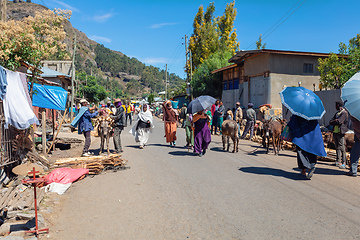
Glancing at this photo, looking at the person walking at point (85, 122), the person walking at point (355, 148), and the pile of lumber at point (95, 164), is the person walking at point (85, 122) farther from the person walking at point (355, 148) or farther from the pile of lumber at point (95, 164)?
the person walking at point (355, 148)

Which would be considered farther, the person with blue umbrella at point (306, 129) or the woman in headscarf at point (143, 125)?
the woman in headscarf at point (143, 125)

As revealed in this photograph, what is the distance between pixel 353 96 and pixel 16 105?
27.5 feet

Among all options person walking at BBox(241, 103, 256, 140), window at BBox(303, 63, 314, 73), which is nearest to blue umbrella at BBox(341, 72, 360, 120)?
person walking at BBox(241, 103, 256, 140)

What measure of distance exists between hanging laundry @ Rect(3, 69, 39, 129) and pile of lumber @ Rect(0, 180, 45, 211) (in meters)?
1.62

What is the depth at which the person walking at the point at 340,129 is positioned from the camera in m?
8.91

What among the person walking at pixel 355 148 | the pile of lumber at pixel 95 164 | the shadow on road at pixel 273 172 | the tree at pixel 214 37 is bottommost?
the shadow on road at pixel 273 172

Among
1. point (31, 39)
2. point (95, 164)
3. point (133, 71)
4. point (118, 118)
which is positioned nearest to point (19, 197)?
point (95, 164)

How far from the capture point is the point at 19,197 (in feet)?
20.1

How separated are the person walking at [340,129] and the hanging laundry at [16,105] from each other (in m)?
8.71

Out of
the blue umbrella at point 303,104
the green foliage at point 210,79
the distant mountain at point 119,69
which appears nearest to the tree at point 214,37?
the green foliage at point 210,79

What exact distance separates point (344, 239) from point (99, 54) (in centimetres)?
18139

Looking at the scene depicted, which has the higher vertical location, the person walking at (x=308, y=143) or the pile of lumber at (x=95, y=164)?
the person walking at (x=308, y=143)

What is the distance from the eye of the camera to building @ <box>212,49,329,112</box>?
68.9 ft

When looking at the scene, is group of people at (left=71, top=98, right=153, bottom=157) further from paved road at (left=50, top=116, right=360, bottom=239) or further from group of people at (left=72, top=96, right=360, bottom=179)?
paved road at (left=50, top=116, right=360, bottom=239)
